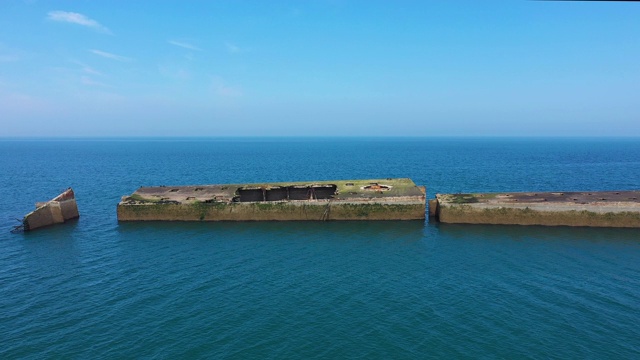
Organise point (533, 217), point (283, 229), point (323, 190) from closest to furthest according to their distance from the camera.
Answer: point (533, 217) < point (283, 229) < point (323, 190)

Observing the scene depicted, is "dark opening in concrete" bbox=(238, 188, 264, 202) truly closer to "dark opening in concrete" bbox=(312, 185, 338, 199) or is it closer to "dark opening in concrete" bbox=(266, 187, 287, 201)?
"dark opening in concrete" bbox=(266, 187, 287, 201)

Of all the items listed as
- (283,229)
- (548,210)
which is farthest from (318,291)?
(548,210)

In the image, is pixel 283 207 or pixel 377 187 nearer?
pixel 283 207

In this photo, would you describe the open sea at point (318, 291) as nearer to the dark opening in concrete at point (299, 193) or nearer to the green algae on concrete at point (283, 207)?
the green algae on concrete at point (283, 207)

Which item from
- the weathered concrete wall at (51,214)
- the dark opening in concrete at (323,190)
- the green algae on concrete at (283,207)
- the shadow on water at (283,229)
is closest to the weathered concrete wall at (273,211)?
the green algae on concrete at (283,207)

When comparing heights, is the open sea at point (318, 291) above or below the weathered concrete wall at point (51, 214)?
below

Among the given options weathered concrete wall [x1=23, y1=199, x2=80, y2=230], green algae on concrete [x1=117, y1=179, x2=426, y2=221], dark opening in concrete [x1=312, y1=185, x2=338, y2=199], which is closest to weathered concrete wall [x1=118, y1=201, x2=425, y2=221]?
green algae on concrete [x1=117, y1=179, x2=426, y2=221]

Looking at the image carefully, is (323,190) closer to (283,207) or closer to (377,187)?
(377,187)

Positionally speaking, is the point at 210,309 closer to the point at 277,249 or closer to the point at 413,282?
the point at 277,249
